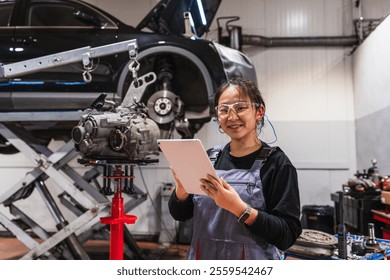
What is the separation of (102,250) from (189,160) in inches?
90.3

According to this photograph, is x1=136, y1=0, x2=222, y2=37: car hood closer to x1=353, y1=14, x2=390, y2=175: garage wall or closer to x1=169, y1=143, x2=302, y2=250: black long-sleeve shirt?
x1=353, y1=14, x2=390, y2=175: garage wall

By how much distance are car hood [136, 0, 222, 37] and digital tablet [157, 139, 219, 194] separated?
1.58 m

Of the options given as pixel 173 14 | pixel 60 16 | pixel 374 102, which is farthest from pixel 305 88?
pixel 60 16

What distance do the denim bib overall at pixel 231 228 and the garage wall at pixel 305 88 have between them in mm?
1263

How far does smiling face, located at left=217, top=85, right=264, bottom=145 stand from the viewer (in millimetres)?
754

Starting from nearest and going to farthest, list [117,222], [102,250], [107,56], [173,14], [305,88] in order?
[117,222] < [107,56] < [173,14] < [102,250] < [305,88]

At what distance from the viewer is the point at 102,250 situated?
8.64 ft

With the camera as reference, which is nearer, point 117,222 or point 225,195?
point 225,195

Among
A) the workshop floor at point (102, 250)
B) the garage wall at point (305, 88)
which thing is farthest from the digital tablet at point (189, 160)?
the workshop floor at point (102, 250)

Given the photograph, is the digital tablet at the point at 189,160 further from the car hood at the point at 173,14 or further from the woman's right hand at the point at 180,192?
the car hood at the point at 173,14

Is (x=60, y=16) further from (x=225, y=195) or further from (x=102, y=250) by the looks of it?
(x=225, y=195)

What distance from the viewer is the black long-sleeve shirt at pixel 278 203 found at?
67 centimetres
